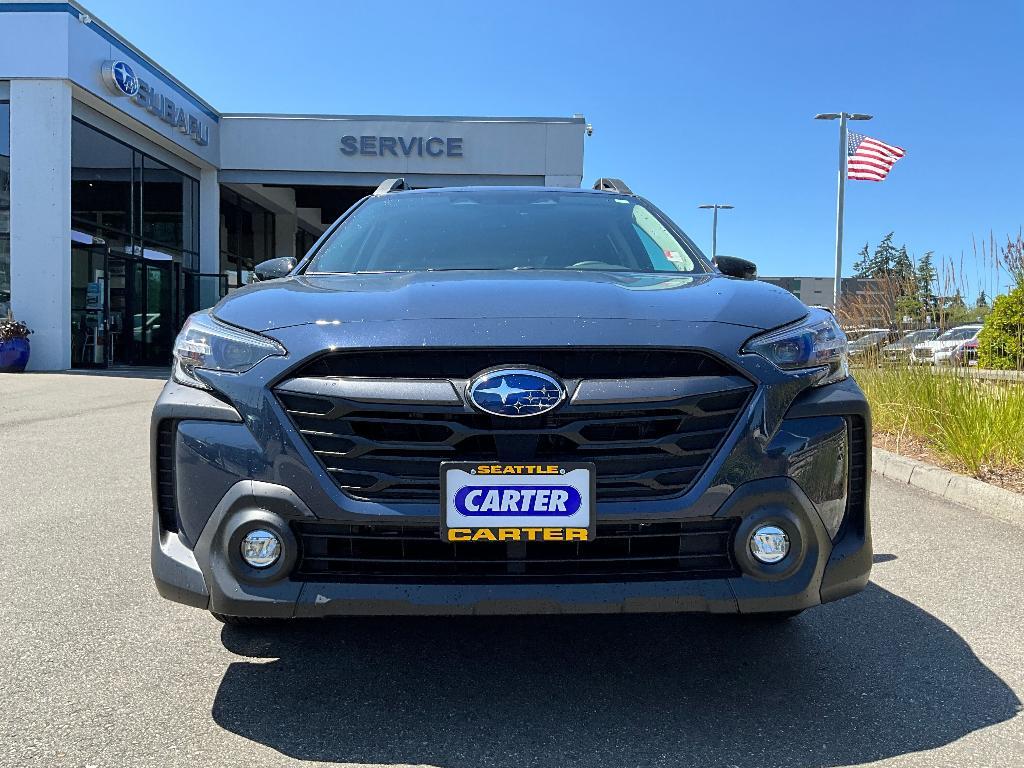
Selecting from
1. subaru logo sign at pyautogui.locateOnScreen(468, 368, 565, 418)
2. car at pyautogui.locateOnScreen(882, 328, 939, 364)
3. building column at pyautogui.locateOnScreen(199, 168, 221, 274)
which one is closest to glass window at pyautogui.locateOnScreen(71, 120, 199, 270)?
building column at pyautogui.locateOnScreen(199, 168, 221, 274)

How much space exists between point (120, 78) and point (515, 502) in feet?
58.5

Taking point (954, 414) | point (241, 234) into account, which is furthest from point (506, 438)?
point (241, 234)

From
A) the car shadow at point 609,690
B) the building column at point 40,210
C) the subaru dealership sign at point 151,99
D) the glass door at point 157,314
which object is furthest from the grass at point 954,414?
the glass door at point 157,314

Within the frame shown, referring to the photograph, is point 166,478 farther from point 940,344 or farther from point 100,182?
point 100,182

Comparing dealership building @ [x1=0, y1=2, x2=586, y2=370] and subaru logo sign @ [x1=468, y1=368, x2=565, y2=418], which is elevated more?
dealership building @ [x1=0, y1=2, x2=586, y2=370]

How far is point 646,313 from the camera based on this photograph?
221 centimetres

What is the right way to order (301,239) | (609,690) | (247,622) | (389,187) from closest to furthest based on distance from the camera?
1. (609,690)
2. (247,622)
3. (389,187)
4. (301,239)

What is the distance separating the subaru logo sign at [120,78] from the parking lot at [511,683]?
51.3 ft

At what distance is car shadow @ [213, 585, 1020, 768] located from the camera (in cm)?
209

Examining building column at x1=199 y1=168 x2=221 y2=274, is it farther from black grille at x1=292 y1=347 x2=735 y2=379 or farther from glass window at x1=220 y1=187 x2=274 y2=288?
black grille at x1=292 y1=347 x2=735 y2=379

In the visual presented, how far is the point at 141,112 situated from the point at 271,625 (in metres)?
18.2

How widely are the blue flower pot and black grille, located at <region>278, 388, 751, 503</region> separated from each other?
1526cm

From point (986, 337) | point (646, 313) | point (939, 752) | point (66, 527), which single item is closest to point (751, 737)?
point (939, 752)

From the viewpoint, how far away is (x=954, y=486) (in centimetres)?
530
